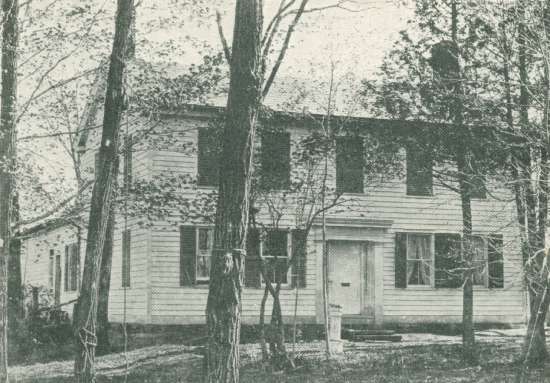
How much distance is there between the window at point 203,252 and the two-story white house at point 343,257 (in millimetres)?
27

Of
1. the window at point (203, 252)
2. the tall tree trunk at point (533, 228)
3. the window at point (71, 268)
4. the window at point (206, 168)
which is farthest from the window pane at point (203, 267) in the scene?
the tall tree trunk at point (533, 228)

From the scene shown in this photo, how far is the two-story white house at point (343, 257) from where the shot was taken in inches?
815

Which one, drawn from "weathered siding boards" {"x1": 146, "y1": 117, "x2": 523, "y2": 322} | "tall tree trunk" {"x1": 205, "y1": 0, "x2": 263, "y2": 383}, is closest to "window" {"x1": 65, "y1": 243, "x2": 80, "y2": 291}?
"weathered siding boards" {"x1": 146, "y1": 117, "x2": 523, "y2": 322}

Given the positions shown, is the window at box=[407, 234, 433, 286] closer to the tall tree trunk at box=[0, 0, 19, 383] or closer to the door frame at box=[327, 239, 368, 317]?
the door frame at box=[327, 239, 368, 317]

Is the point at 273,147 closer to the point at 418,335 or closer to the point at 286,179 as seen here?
the point at 286,179

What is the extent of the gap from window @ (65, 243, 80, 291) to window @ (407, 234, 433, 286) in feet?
36.9

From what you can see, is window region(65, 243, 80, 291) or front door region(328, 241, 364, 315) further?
window region(65, 243, 80, 291)

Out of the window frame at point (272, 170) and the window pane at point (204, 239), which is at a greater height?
the window frame at point (272, 170)

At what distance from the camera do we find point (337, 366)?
52.1ft

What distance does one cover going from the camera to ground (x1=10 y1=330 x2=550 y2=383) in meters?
14.9

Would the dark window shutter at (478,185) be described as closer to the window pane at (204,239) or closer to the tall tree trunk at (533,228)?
the tall tree trunk at (533,228)

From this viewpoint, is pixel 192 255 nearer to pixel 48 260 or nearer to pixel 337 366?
pixel 337 366

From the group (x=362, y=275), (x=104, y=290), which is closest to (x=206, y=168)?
(x=104, y=290)

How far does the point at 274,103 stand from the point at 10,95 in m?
8.88
